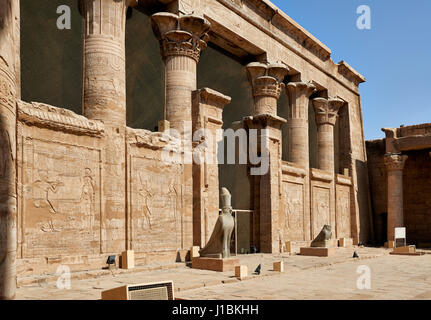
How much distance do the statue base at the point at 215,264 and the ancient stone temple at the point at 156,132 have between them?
1271mm

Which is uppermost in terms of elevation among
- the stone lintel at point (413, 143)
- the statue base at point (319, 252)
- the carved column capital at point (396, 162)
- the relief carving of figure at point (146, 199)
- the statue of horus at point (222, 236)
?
the stone lintel at point (413, 143)

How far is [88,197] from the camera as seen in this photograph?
1056cm

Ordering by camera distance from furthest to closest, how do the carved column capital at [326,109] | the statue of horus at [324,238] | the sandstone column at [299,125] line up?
the carved column capital at [326,109], the sandstone column at [299,125], the statue of horus at [324,238]

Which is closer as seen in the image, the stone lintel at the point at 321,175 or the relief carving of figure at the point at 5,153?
the relief carving of figure at the point at 5,153

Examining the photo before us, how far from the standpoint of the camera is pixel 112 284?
853 centimetres

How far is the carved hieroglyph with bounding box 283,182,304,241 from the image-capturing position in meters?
18.9

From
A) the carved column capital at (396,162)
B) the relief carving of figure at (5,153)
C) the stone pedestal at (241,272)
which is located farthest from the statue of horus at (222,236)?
the carved column capital at (396,162)

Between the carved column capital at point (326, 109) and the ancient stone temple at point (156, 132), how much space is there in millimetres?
75

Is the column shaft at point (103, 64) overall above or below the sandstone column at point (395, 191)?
above

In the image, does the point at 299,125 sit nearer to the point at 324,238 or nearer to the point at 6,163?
the point at 324,238

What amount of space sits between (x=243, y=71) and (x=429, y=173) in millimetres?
12231

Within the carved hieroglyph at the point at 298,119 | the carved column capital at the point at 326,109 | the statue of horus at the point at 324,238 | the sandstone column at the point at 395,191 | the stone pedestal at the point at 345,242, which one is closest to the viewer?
the statue of horus at the point at 324,238

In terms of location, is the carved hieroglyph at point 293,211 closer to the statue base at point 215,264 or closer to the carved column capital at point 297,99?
the carved column capital at point 297,99

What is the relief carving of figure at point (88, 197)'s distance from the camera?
10430 millimetres
